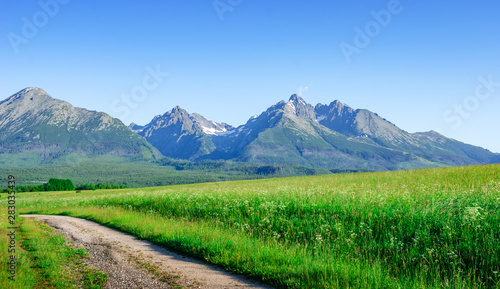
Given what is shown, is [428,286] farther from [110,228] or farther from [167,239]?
[110,228]

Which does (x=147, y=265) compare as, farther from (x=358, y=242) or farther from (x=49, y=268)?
(x=358, y=242)

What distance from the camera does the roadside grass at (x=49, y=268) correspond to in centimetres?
920

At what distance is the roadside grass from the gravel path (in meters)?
0.45

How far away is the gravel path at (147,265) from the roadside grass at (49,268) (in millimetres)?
452

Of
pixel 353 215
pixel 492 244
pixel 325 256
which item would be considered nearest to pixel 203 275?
pixel 325 256

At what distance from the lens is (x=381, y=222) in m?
13.0

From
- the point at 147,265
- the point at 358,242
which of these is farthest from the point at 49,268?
the point at 358,242

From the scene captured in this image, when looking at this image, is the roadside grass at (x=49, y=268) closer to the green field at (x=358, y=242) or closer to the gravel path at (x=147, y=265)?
the gravel path at (x=147, y=265)

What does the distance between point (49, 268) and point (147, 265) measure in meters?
3.36

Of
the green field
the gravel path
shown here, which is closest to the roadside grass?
the gravel path

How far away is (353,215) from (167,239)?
8951mm

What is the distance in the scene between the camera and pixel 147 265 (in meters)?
10.7

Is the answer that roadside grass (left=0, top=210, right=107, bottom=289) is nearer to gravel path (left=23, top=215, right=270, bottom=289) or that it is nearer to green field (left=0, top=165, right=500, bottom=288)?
gravel path (left=23, top=215, right=270, bottom=289)

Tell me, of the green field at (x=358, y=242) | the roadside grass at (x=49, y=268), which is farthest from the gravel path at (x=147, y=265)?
the green field at (x=358, y=242)
